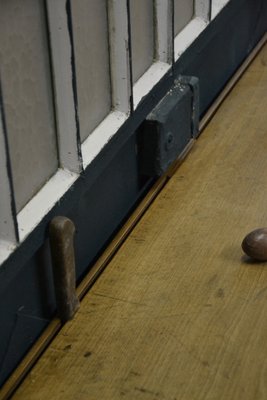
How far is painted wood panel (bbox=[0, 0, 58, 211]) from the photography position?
1.35m

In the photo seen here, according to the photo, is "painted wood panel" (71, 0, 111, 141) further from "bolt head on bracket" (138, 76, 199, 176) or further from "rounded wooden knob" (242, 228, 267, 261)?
"rounded wooden knob" (242, 228, 267, 261)

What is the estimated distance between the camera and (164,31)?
192cm

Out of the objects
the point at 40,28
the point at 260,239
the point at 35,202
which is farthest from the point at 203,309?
the point at 40,28

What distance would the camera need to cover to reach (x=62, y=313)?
1553mm

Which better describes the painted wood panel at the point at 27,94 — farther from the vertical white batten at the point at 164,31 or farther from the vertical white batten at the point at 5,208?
the vertical white batten at the point at 164,31

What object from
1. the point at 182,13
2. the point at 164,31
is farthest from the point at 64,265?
the point at 182,13

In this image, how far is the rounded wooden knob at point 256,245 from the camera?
1.67m

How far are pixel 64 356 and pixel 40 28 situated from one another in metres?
0.53

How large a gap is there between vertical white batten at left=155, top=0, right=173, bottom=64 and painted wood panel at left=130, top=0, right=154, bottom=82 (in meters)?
0.01

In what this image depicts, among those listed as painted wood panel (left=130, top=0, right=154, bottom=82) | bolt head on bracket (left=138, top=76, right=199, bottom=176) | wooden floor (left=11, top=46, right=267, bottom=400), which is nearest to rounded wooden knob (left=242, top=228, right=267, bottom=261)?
wooden floor (left=11, top=46, right=267, bottom=400)

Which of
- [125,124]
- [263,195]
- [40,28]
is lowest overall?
[263,195]

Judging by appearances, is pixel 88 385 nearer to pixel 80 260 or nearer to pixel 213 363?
pixel 213 363

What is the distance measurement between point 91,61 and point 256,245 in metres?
0.45

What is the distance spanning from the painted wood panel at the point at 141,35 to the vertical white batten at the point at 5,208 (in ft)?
1.95
